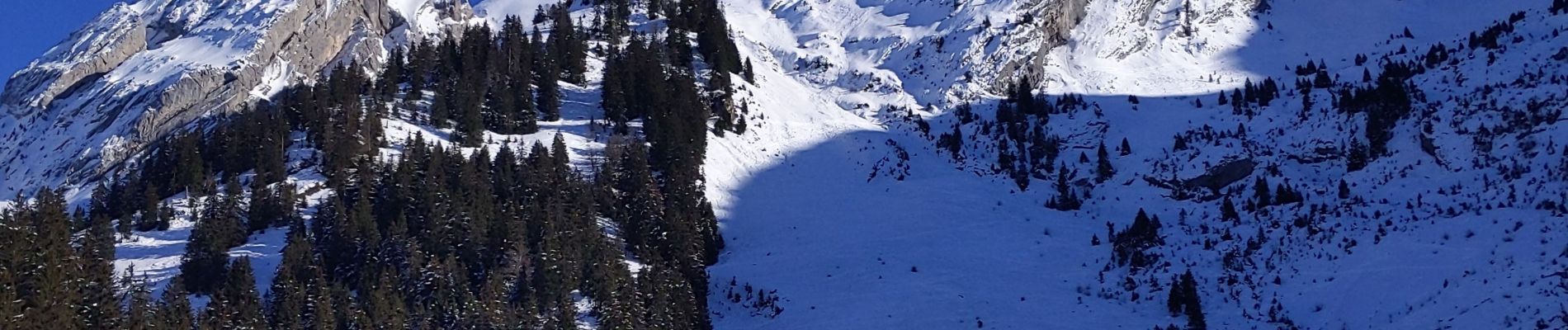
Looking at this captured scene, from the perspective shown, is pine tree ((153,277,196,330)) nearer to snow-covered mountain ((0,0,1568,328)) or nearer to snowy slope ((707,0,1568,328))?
snow-covered mountain ((0,0,1568,328))

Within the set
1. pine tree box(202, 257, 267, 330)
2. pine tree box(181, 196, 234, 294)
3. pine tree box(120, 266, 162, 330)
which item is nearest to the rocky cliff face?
pine tree box(181, 196, 234, 294)

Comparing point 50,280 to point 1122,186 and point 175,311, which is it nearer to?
point 175,311

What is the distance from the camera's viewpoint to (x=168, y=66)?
9056 centimetres

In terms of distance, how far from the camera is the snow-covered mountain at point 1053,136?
146 feet

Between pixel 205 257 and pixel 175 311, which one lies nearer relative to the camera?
pixel 175 311

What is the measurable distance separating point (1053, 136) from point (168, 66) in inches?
2242

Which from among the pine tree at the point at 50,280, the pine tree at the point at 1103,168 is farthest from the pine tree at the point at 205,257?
the pine tree at the point at 1103,168

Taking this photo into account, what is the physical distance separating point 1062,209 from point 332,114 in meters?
33.8

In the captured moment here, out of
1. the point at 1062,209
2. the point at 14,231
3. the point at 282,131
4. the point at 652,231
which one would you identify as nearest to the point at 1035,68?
Result: the point at 1062,209

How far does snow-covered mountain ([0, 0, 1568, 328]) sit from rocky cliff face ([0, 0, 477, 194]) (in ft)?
0.71

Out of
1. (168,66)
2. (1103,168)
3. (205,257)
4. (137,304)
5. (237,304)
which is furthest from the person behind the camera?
(168,66)

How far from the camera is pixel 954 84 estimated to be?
84.6 m

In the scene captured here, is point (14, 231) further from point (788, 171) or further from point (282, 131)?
point (788, 171)

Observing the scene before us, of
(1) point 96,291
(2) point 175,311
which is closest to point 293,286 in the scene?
(2) point 175,311
